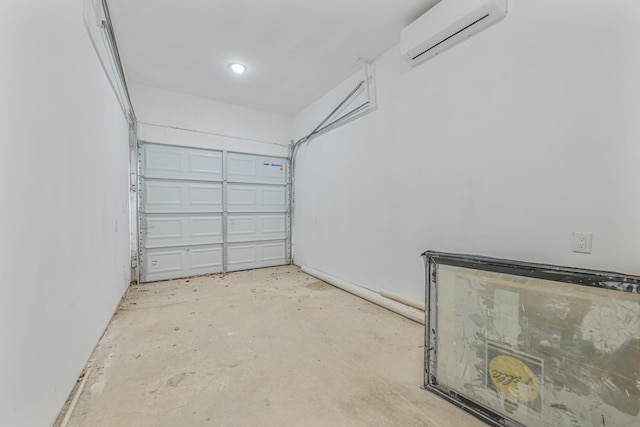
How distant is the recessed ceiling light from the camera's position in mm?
3437

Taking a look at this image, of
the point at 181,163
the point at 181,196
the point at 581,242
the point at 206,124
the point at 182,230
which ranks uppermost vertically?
the point at 206,124

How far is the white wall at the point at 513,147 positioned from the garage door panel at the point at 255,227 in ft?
7.42

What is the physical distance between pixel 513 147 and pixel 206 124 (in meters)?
4.30

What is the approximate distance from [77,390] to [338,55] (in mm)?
3832

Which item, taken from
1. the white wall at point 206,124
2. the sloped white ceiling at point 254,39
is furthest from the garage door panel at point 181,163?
the sloped white ceiling at point 254,39

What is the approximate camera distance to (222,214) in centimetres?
467

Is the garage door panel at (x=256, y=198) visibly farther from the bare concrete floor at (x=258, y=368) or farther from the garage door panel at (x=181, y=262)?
the bare concrete floor at (x=258, y=368)

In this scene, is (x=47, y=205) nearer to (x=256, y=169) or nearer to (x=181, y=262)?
(x=181, y=262)

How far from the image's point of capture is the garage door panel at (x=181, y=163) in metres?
4.09

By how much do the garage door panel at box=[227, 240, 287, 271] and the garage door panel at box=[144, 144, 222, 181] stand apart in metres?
1.31

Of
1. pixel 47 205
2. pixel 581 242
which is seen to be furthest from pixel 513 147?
pixel 47 205

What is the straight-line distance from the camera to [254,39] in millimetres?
2920

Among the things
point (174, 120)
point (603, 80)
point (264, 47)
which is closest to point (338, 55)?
point (264, 47)

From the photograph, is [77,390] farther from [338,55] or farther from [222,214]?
[338,55]
